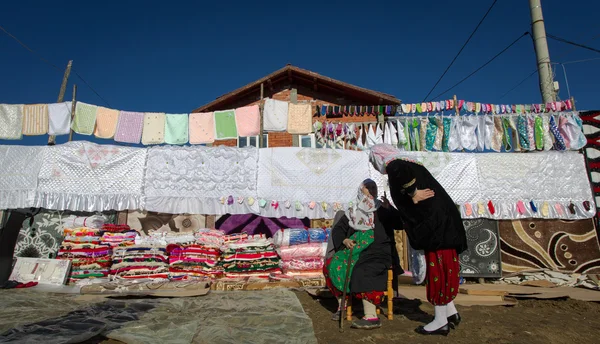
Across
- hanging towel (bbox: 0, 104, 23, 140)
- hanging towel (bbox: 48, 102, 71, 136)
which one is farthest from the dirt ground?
hanging towel (bbox: 0, 104, 23, 140)

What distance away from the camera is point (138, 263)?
574 cm

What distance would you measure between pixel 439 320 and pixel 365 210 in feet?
3.95

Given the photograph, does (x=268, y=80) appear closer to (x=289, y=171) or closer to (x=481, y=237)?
(x=289, y=171)

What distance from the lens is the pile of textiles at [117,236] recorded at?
590 centimetres

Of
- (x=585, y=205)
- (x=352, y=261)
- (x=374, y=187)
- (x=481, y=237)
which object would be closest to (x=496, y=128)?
(x=585, y=205)

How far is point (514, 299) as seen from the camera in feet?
15.0

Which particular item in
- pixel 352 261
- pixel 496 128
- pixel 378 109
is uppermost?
pixel 378 109

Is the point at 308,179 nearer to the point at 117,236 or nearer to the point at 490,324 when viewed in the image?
the point at 117,236

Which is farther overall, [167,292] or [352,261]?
[167,292]

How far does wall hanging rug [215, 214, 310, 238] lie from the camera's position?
6711mm

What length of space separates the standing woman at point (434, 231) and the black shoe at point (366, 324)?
0.36 metres

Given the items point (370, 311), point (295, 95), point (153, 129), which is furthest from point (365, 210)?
point (295, 95)

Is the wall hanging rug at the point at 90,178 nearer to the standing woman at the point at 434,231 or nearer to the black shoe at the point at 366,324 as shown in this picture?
the black shoe at the point at 366,324

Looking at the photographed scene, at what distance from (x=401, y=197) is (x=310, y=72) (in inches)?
385
